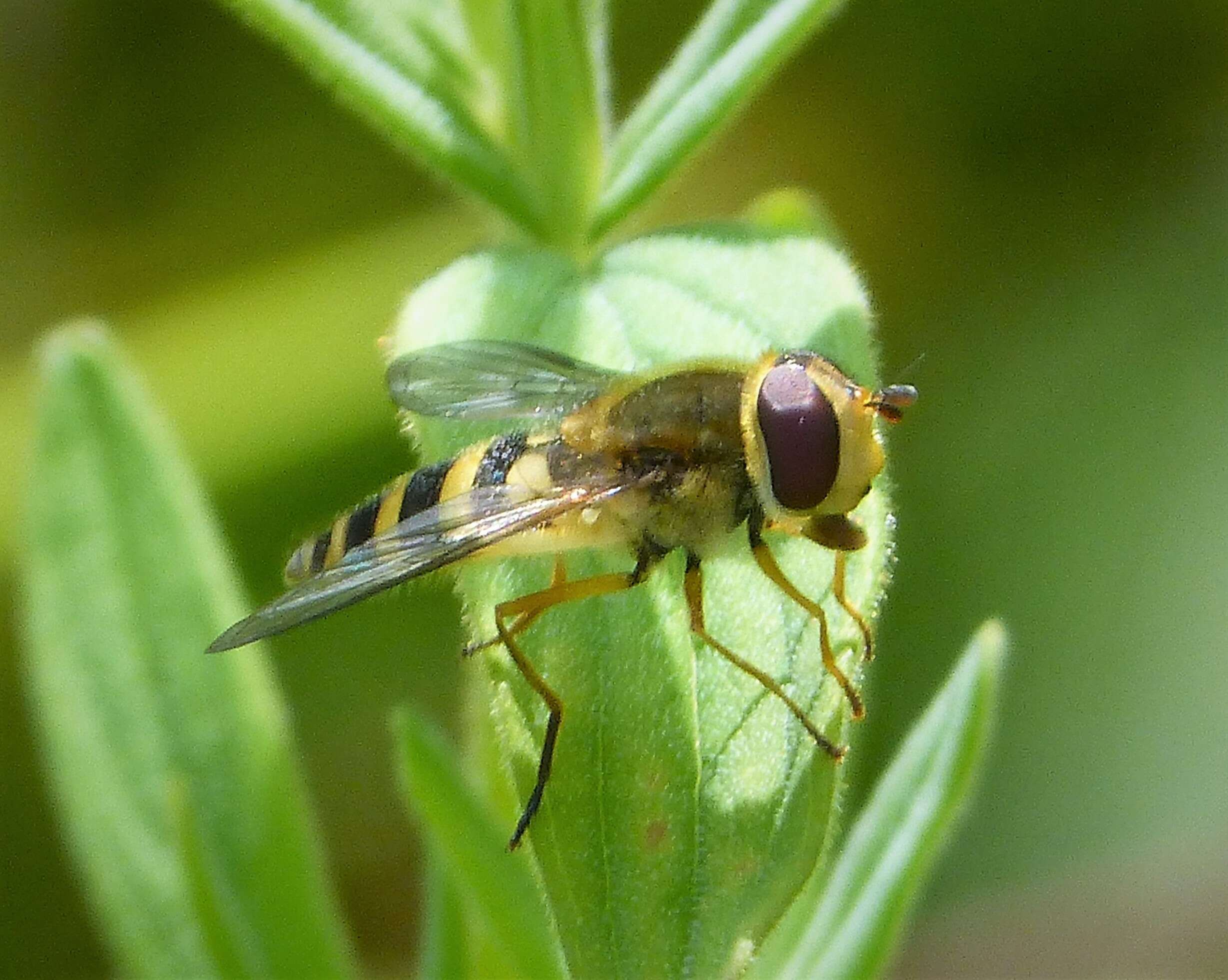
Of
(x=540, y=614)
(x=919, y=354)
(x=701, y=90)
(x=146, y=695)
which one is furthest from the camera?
(x=919, y=354)

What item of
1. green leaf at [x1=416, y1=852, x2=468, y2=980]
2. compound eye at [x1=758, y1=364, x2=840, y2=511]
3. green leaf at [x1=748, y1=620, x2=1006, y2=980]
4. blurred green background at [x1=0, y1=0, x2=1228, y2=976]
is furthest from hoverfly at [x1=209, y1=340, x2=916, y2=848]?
blurred green background at [x1=0, y1=0, x2=1228, y2=976]

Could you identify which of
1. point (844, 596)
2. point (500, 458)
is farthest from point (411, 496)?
point (844, 596)

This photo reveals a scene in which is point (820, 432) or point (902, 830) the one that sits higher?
point (820, 432)

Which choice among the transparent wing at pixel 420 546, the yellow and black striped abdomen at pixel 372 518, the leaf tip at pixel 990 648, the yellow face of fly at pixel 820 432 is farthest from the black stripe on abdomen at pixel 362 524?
the leaf tip at pixel 990 648

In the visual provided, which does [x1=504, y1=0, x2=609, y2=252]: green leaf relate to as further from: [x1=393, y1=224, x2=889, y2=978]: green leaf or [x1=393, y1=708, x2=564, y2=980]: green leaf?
[x1=393, y1=708, x2=564, y2=980]: green leaf

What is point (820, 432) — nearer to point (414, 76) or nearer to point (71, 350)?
point (414, 76)

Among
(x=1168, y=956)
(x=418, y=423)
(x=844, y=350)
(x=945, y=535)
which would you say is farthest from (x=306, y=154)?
(x=1168, y=956)

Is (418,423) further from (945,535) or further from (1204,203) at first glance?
(1204,203)
